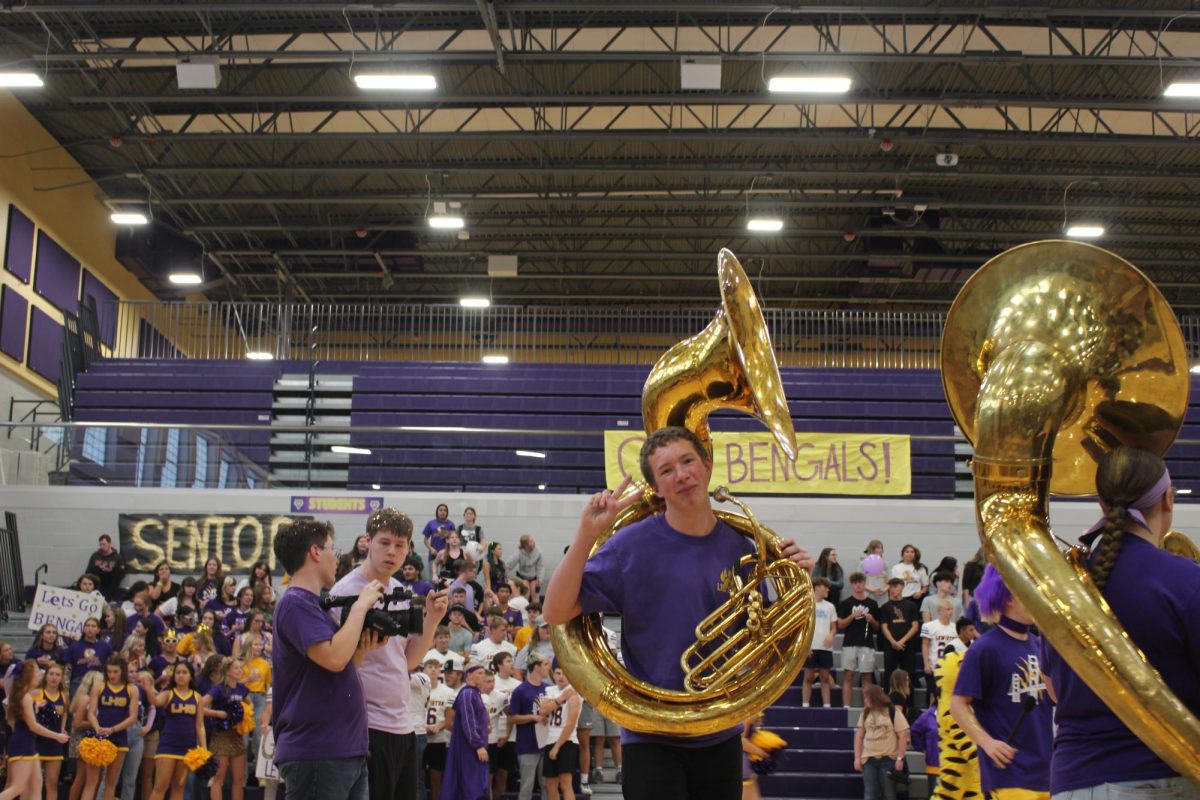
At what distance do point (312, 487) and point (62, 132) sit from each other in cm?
960

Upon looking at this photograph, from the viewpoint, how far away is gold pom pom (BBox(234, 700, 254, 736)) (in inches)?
420

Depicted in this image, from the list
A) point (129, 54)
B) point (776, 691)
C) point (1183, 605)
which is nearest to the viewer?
point (1183, 605)

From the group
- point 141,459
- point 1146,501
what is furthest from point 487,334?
point 1146,501

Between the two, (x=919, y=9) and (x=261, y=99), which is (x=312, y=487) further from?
(x=919, y=9)

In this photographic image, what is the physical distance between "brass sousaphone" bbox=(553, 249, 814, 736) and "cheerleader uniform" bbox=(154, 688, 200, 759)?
7981 millimetres

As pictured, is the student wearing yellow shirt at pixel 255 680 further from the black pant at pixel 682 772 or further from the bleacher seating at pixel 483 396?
the black pant at pixel 682 772

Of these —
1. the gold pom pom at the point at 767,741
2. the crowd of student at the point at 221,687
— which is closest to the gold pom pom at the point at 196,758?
the crowd of student at the point at 221,687

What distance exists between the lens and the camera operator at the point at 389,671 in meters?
4.54

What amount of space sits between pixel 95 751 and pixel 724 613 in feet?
29.1

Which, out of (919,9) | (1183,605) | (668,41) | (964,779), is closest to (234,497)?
(668,41)

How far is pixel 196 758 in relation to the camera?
33.9ft

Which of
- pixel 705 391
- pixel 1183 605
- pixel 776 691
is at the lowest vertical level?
pixel 776 691

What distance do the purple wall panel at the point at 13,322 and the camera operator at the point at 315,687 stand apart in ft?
60.2

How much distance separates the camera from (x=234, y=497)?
1648 centimetres
